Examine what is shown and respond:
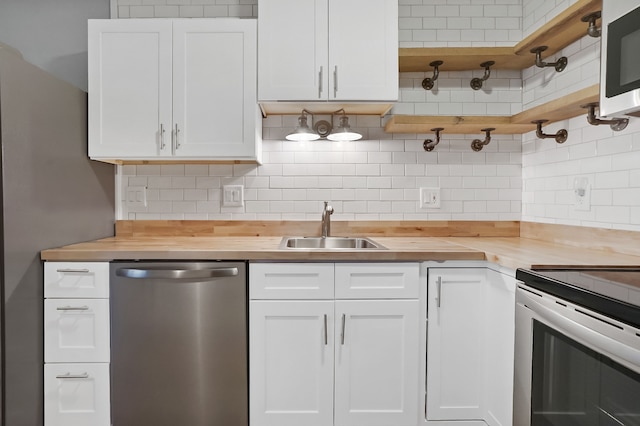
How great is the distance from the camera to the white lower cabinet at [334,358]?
1739 mm

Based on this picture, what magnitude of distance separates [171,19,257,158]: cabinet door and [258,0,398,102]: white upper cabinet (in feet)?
0.29

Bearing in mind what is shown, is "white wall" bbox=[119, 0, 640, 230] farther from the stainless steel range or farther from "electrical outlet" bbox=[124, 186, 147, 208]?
the stainless steel range

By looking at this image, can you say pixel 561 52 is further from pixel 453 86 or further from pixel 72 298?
pixel 72 298

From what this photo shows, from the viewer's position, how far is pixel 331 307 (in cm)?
174

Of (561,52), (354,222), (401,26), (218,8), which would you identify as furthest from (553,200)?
(218,8)

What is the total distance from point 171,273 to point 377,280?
877 mm

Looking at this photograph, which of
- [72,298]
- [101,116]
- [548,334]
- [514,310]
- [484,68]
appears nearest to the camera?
[548,334]

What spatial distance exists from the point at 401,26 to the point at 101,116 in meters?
1.71

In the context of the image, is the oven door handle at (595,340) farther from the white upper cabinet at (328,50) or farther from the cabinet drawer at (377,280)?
the white upper cabinet at (328,50)

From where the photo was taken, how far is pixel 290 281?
5.72 feet

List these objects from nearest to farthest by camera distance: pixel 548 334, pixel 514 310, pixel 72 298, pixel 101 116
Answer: pixel 548 334
pixel 514 310
pixel 72 298
pixel 101 116

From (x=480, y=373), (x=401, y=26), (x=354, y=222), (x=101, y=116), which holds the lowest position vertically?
(x=480, y=373)

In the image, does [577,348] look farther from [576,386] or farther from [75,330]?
[75,330]

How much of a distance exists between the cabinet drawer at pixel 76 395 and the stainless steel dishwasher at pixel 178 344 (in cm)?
5
